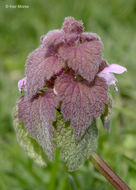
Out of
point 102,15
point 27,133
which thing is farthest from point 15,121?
point 102,15

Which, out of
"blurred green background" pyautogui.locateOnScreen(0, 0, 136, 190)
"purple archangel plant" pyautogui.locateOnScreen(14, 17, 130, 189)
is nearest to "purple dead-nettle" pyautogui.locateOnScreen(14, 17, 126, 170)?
"purple archangel plant" pyautogui.locateOnScreen(14, 17, 130, 189)

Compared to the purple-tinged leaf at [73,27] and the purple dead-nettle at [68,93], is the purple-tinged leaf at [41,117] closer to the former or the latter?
the purple dead-nettle at [68,93]

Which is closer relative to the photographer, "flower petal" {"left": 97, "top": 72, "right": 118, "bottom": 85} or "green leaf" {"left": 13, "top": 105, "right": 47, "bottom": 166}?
"flower petal" {"left": 97, "top": 72, "right": 118, "bottom": 85}

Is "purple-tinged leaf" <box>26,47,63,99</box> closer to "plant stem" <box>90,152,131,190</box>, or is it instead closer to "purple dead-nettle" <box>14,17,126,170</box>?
"purple dead-nettle" <box>14,17,126,170</box>

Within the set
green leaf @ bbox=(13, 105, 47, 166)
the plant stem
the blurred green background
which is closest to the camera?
the plant stem

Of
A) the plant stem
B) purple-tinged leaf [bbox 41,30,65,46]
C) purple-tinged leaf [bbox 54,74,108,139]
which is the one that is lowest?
the plant stem

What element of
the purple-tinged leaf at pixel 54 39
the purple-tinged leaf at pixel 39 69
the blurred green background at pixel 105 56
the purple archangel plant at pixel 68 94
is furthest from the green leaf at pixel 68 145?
the blurred green background at pixel 105 56
